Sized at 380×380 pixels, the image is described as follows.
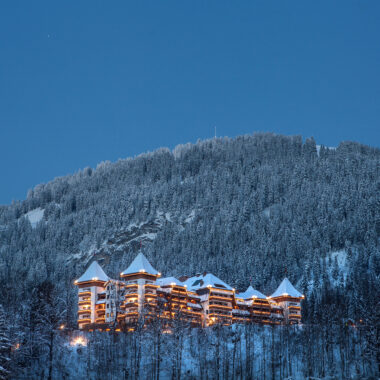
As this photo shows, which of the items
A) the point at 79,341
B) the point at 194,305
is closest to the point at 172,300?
the point at 194,305

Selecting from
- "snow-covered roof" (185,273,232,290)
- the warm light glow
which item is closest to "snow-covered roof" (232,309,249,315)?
"snow-covered roof" (185,273,232,290)

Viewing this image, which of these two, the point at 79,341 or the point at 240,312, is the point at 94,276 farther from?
the point at 240,312

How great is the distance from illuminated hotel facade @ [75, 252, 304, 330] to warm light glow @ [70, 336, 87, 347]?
11.1m

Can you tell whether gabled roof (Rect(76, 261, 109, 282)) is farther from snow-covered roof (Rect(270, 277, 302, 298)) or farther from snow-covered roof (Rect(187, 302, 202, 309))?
snow-covered roof (Rect(270, 277, 302, 298))

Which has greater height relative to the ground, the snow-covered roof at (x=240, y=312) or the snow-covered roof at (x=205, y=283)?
the snow-covered roof at (x=205, y=283)

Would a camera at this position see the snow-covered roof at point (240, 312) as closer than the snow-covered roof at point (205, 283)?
Yes

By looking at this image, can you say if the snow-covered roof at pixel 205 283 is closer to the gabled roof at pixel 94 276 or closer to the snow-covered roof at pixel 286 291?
the snow-covered roof at pixel 286 291

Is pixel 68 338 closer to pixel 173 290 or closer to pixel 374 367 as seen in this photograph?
pixel 173 290

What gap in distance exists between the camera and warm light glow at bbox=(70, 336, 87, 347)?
11025 cm

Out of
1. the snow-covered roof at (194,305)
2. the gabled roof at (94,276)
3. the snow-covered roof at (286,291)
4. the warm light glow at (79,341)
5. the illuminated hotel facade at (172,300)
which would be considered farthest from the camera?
the snow-covered roof at (286,291)

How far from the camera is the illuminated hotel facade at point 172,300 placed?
433 ft

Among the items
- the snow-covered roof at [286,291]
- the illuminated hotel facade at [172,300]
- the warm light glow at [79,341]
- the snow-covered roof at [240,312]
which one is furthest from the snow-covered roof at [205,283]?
the warm light glow at [79,341]

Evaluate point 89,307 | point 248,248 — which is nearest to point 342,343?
point 89,307

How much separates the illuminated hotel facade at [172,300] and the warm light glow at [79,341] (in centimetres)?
1105
